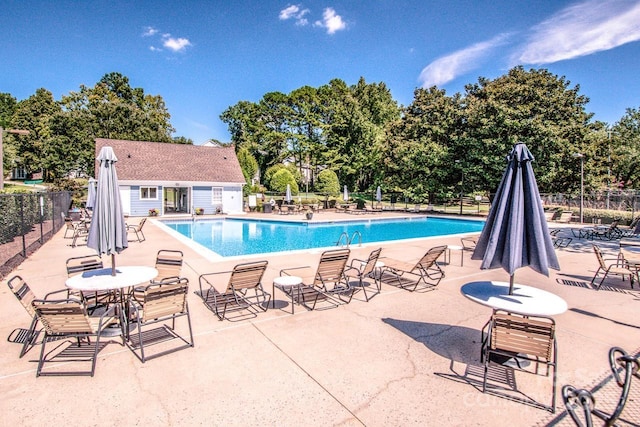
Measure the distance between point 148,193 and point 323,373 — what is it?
2486 centimetres

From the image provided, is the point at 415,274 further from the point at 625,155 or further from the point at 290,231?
the point at 625,155

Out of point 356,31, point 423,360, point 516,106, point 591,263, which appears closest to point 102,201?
point 423,360

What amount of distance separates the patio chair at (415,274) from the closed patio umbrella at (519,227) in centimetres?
262

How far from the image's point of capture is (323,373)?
3.79 metres

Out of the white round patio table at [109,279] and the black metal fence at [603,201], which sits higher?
the black metal fence at [603,201]

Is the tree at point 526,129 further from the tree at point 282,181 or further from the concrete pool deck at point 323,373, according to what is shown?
the concrete pool deck at point 323,373

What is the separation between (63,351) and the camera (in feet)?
13.4

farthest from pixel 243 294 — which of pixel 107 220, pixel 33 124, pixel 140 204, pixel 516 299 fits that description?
pixel 33 124

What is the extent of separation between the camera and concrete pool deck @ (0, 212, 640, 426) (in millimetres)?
3092

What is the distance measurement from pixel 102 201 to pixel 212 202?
22732mm

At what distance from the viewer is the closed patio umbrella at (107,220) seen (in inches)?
186

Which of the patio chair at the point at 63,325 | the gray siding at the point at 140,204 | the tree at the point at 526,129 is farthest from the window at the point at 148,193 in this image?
the tree at the point at 526,129

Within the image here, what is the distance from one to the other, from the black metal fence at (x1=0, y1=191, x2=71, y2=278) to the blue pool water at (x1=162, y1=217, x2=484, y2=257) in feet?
18.2

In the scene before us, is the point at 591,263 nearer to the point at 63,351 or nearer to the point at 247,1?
the point at 63,351
